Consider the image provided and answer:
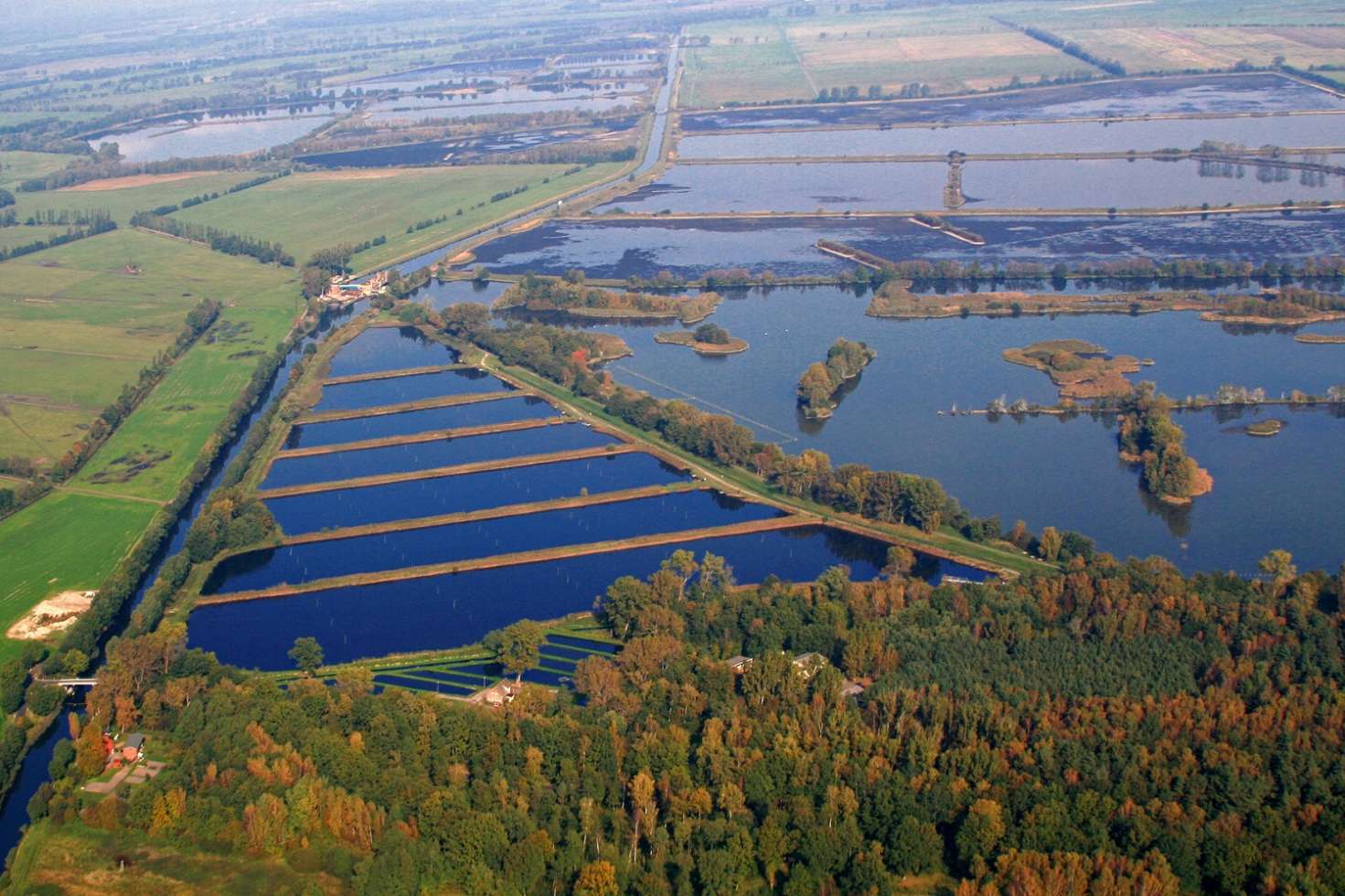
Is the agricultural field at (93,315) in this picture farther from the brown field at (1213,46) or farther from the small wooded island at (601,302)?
the brown field at (1213,46)

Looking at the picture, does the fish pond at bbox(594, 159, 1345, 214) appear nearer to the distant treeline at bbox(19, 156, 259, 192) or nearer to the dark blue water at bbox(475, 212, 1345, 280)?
the dark blue water at bbox(475, 212, 1345, 280)

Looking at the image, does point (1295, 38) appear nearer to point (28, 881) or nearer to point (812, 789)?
point (812, 789)

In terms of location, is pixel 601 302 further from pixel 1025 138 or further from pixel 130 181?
pixel 130 181

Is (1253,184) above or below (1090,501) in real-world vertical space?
above

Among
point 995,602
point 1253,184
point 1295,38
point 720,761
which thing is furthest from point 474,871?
point 1295,38

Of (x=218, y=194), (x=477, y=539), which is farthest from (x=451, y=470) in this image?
(x=218, y=194)

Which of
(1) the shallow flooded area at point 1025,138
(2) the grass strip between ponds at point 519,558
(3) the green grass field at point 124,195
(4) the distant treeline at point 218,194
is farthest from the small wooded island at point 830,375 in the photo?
(3) the green grass field at point 124,195
